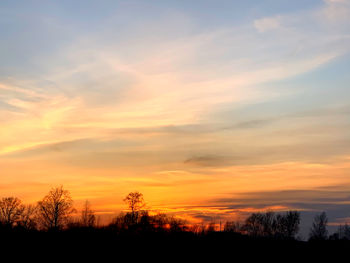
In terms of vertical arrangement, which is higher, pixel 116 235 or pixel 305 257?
pixel 116 235

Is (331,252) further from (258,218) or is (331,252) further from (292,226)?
(258,218)

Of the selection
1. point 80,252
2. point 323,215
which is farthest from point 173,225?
point 323,215

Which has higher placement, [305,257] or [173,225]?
[173,225]

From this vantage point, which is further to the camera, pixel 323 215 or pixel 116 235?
pixel 323 215

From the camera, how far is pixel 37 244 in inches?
910

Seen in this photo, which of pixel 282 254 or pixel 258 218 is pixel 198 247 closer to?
pixel 282 254

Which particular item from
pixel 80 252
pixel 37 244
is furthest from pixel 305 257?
pixel 37 244

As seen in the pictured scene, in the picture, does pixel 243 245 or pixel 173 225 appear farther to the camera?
pixel 173 225

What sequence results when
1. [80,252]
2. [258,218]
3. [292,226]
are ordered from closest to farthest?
[80,252], [292,226], [258,218]

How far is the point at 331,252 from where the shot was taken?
3300 cm

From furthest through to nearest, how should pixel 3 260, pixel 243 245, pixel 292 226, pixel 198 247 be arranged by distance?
pixel 292 226 < pixel 243 245 < pixel 198 247 < pixel 3 260

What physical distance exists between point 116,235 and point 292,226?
107882 mm

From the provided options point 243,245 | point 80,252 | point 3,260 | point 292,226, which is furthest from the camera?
point 292,226

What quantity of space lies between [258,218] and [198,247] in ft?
369
